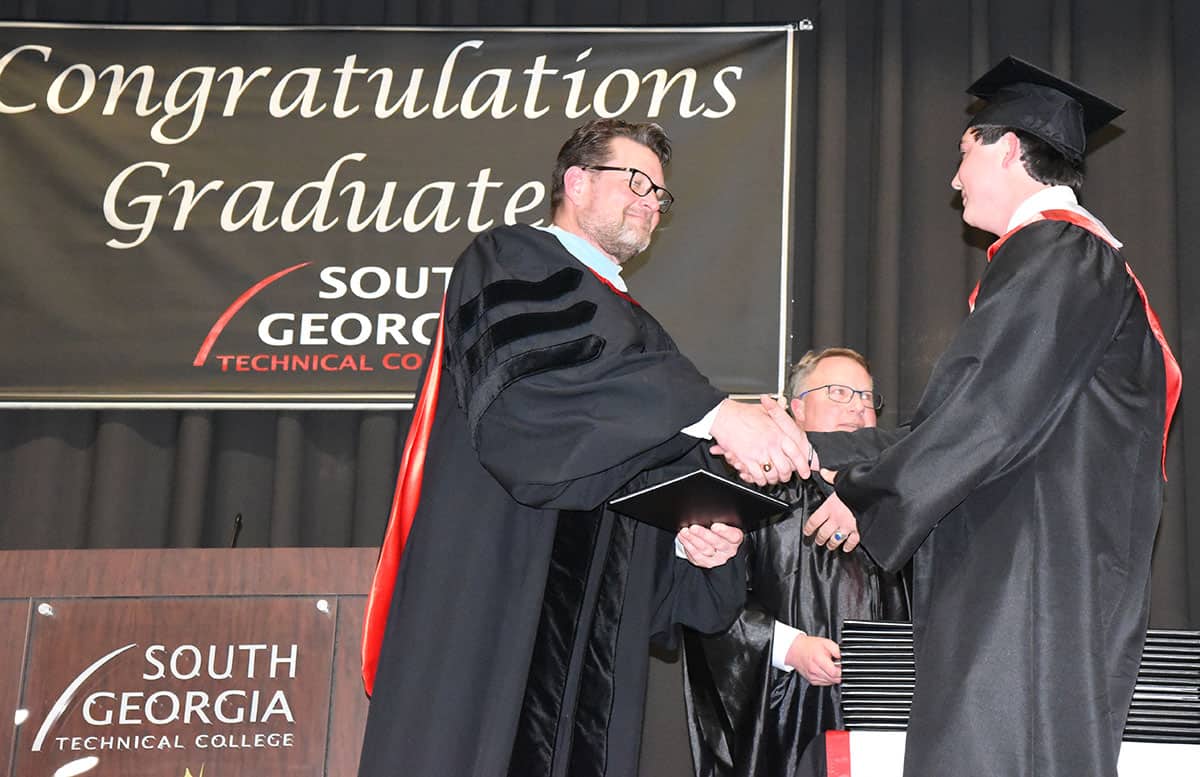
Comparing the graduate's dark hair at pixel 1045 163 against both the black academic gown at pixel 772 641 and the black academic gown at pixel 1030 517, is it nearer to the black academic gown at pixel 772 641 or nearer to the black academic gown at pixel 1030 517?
the black academic gown at pixel 1030 517

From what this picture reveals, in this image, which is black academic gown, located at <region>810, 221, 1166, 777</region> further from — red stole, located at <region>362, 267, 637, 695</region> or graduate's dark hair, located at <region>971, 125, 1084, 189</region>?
red stole, located at <region>362, 267, 637, 695</region>

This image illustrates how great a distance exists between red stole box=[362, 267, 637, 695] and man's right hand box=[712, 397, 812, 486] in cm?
61

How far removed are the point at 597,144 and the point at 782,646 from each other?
1403mm

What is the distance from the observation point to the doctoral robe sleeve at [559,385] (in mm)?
2623

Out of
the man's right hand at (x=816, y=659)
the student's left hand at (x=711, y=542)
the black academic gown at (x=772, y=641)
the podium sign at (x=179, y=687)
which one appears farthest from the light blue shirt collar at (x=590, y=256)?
the podium sign at (x=179, y=687)

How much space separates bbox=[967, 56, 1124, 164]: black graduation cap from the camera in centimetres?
293

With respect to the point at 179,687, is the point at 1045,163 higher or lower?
higher

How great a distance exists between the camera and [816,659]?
3502 millimetres

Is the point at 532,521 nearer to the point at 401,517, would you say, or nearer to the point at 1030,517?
the point at 401,517

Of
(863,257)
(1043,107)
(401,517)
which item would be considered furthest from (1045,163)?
(863,257)

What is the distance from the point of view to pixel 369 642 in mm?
2875

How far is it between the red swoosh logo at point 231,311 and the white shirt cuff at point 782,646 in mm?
2366

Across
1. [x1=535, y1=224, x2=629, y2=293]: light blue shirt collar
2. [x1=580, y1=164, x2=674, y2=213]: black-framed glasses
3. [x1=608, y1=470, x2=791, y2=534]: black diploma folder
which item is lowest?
[x1=608, y1=470, x2=791, y2=534]: black diploma folder

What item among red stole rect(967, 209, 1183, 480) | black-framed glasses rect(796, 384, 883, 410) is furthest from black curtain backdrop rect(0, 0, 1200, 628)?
red stole rect(967, 209, 1183, 480)
